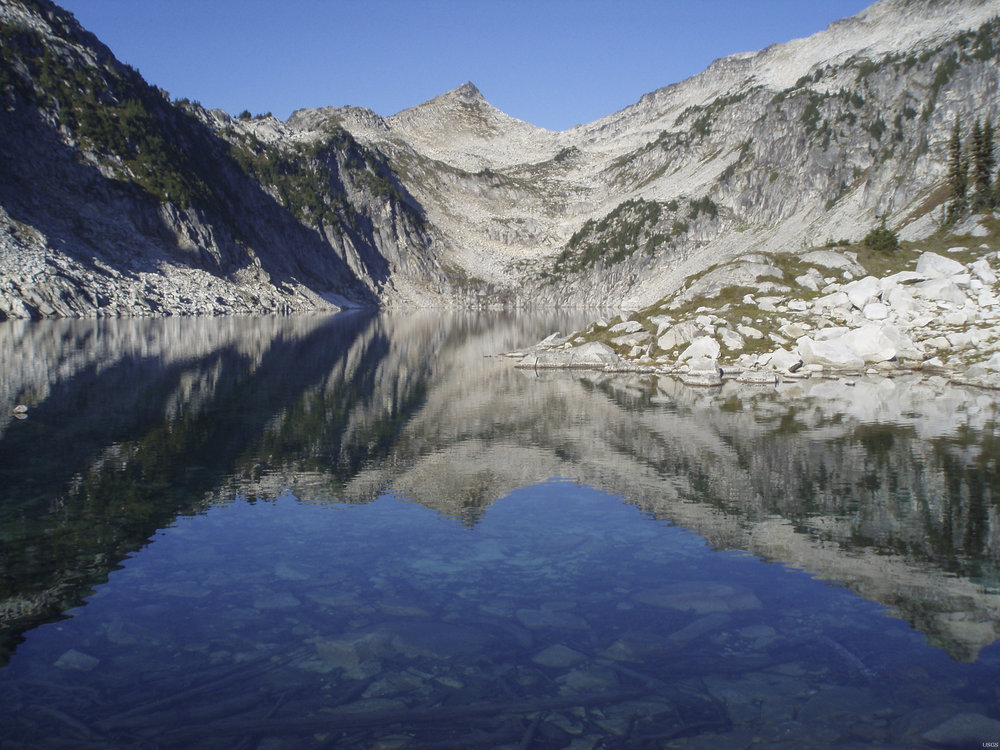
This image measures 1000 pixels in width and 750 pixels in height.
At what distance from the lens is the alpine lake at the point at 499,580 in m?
13.8

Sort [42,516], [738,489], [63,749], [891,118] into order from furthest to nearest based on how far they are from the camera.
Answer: [891,118] → [738,489] → [42,516] → [63,749]

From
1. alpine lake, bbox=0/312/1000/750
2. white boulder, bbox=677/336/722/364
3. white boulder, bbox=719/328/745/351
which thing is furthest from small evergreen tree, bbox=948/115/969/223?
alpine lake, bbox=0/312/1000/750

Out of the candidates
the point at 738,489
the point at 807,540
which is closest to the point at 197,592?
the point at 807,540

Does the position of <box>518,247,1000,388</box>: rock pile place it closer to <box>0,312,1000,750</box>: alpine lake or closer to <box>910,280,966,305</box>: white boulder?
<box>910,280,966,305</box>: white boulder

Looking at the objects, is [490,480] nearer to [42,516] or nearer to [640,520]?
[640,520]

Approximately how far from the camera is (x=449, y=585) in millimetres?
20438

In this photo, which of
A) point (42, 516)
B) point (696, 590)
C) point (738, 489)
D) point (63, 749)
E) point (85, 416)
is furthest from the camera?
point (85, 416)

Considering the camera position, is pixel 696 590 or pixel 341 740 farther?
pixel 696 590

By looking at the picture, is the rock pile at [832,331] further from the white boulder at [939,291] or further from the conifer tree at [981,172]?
the conifer tree at [981,172]

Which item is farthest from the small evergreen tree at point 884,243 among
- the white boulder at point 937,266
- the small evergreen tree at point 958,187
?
the small evergreen tree at point 958,187

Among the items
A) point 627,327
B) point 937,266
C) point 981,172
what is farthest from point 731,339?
point 981,172

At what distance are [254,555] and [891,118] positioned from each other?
212927mm

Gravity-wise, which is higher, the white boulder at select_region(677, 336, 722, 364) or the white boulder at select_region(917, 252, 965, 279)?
the white boulder at select_region(917, 252, 965, 279)

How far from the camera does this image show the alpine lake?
45.4 feet
